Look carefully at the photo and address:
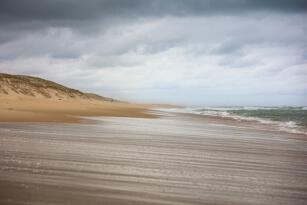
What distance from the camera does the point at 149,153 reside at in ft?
33.7

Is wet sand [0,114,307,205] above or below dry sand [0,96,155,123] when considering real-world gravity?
below

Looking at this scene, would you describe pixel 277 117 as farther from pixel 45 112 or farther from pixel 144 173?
pixel 144 173

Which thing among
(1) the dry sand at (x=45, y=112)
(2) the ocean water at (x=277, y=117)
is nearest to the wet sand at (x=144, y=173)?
(1) the dry sand at (x=45, y=112)

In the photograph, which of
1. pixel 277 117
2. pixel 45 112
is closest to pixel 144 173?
pixel 45 112

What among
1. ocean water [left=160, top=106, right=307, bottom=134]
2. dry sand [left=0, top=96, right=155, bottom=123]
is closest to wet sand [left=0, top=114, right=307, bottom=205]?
dry sand [left=0, top=96, right=155, bottom=123]

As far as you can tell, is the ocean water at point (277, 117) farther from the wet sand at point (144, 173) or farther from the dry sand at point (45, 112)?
the wet sand at point (144, 173)

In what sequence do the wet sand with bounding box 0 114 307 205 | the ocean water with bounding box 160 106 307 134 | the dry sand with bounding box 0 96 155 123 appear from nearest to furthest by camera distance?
1. the wet sand with bounding box 0 114 307 205
2. the dry sand with bounding box 0 96 155 123
3. the ocean water with bounding box 160 106 307 134

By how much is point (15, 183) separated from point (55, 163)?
1920 millimetres

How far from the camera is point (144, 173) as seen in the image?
755 centimetres

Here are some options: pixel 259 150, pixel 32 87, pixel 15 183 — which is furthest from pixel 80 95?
pixel 15 183

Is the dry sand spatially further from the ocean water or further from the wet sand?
the wet sand

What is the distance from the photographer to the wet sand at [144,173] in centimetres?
575

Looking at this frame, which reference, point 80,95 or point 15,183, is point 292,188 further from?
point 80,95

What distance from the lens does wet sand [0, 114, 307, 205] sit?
5746 millimetres
